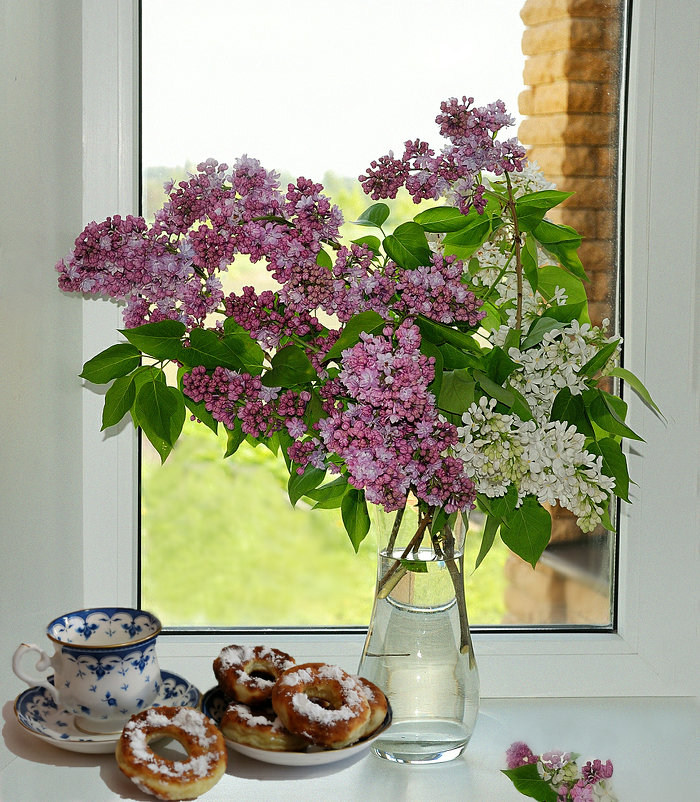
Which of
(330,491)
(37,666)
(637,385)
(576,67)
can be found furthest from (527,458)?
(576,67)

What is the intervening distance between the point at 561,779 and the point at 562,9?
96 cm

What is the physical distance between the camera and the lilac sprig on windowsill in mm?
790

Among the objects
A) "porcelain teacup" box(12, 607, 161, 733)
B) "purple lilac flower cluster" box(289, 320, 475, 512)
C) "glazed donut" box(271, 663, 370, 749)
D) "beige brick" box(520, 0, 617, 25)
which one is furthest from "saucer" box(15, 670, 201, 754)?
"beige brick" box(520, 0, 617, 25)

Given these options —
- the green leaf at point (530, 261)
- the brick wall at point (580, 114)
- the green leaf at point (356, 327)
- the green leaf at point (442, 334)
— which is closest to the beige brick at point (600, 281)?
the brick wall at point (580, 114)

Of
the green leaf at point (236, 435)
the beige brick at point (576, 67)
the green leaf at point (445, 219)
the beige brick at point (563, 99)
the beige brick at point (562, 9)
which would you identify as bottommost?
the green leaf at point (236, 435)

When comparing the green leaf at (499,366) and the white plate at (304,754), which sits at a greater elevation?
the green leaf at (499,366)

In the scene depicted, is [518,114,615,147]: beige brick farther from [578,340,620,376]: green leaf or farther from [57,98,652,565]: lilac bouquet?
[578,340,620,376]: green leaf

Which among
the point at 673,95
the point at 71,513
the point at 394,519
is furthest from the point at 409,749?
the point at 673,95

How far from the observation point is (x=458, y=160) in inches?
29.5

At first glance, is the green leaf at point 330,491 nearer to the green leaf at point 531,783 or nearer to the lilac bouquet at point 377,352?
the lilac bouquet at point 377,352

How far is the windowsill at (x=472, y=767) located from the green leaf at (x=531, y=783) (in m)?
0.04

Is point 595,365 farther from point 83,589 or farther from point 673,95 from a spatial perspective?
point 83,589

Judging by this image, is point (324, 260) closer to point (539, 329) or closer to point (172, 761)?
point (539, 329)

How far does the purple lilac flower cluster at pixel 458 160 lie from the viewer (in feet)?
2.44
